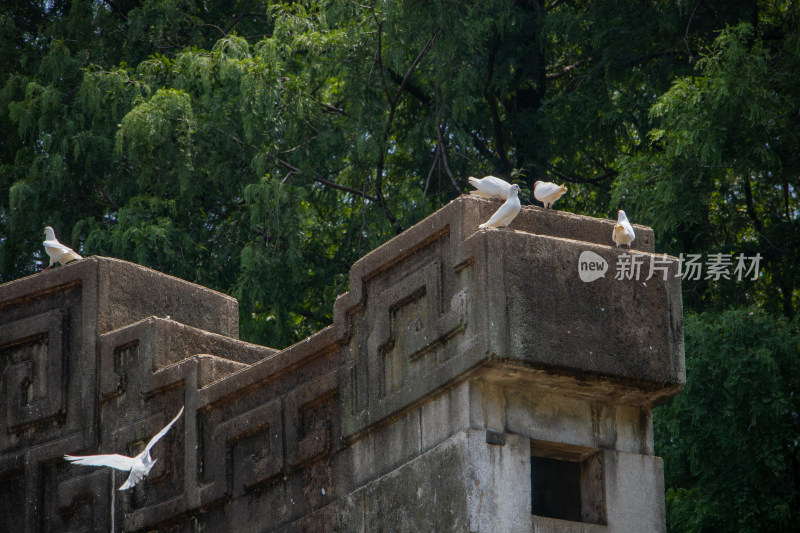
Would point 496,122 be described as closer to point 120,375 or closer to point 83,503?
point 120,375

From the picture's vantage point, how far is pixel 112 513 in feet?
28.8

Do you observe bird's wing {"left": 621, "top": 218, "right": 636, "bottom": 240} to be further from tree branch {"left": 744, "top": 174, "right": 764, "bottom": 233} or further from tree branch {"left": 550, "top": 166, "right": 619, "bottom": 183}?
tree branch {"left": 550, "top": 166, "right": 619, "bottom": 183}

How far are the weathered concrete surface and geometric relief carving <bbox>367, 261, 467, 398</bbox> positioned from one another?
1 centimetres

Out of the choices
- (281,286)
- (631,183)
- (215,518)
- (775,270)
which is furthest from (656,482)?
(281,286)

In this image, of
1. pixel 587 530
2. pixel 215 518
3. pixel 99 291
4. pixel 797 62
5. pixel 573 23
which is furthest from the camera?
pixel 573 23

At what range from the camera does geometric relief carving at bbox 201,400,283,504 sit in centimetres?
825

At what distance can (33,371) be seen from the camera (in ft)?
30.6

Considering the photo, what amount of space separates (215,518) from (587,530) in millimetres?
2398

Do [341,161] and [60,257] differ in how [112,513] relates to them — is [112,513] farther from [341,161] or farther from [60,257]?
[341,161]

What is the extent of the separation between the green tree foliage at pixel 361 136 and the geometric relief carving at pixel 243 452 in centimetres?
527

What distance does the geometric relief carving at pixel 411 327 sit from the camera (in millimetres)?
7329

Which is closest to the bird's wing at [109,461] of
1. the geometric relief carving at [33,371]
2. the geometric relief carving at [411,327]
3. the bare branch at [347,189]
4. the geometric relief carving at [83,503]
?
the geometric relief carving at [83,503]

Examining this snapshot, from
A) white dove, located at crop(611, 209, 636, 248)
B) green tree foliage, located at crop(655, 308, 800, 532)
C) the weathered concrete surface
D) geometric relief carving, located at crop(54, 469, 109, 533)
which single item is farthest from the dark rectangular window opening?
green tree foliage, located at crop(655, 308, 800, 532)

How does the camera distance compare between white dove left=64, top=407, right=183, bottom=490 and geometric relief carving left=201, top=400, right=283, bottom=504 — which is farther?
geometric relief carving left=201, top=400, right=283, bottom=504
